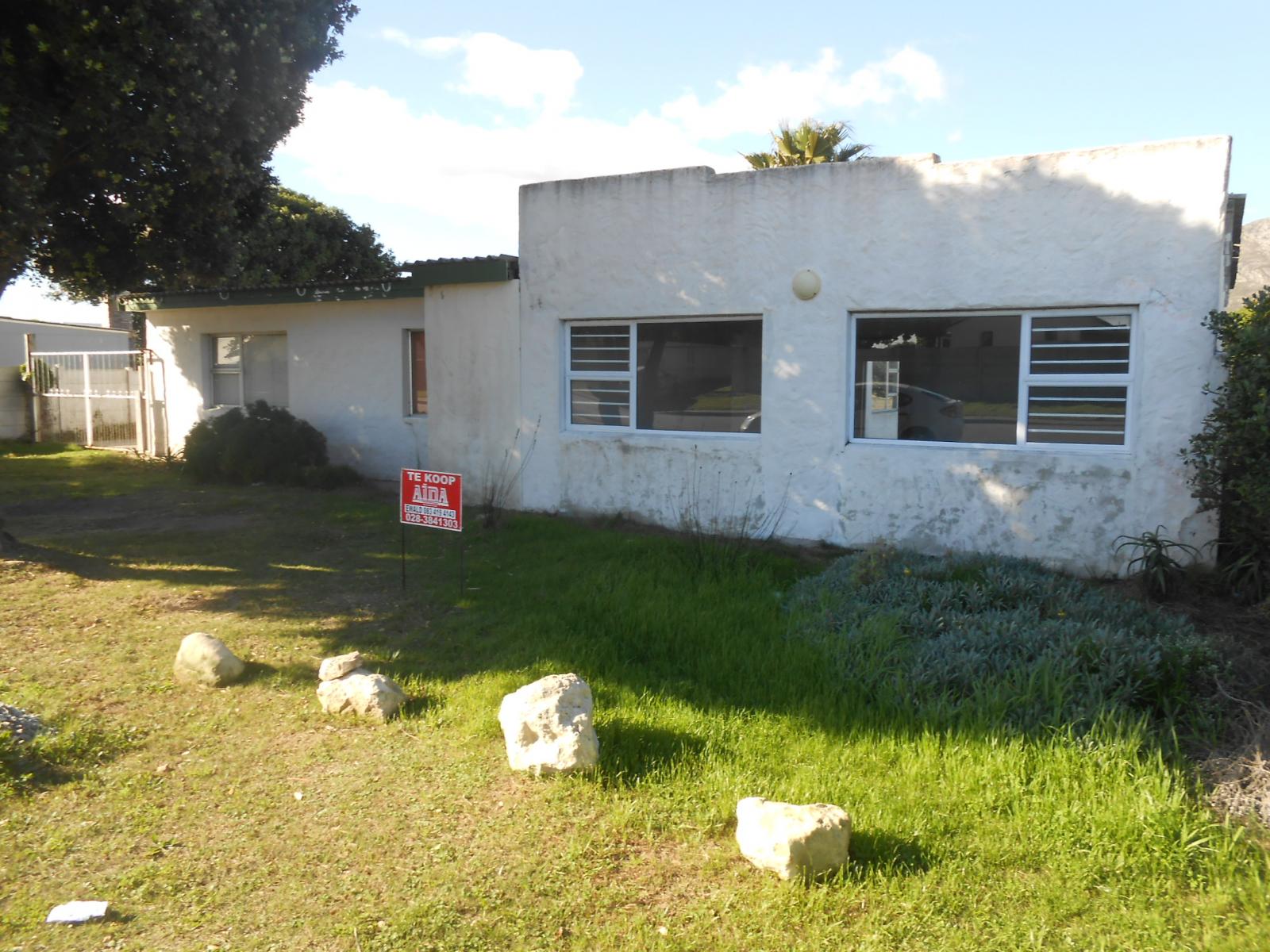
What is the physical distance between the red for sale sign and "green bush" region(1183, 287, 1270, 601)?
5291mm

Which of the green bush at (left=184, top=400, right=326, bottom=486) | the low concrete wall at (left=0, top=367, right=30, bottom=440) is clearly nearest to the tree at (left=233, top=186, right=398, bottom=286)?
the low concrete wall at (left=0, top=367, right=30, bottom=440)

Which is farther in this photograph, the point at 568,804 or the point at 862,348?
the point at 862,348

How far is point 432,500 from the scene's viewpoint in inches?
283

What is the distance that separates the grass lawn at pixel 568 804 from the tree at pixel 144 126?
4184mm

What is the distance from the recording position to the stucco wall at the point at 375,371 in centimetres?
1120

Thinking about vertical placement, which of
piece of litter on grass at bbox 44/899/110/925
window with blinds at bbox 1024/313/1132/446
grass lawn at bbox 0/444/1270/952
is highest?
window with blinds at bbox 1024/313/1132/446

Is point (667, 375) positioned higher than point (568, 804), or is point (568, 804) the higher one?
point (667, 375)

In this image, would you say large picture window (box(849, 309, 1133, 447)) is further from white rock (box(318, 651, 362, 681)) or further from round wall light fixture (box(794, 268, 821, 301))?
white rock (box(318, 651, 362, 681))

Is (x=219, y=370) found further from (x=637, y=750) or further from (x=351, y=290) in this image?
(x=637, y=750)

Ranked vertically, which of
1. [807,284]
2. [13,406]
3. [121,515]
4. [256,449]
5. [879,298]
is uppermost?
[807,284]

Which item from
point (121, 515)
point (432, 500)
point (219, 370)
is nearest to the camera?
point (432, 500)


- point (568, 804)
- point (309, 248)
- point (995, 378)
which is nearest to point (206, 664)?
point (568, 804)

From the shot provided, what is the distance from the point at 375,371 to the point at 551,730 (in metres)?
9.63

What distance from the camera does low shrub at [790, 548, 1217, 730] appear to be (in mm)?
4859
